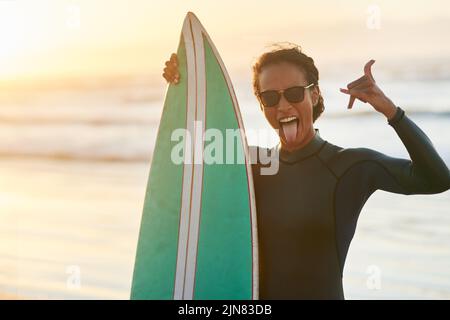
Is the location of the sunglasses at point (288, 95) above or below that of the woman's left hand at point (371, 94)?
above

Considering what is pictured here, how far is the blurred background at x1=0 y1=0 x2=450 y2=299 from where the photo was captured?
6.94 m

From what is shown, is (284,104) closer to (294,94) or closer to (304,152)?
(294,94)

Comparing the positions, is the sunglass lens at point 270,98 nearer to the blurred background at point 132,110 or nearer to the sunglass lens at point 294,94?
the sunglass lens at point 294,94

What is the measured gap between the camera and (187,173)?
362 centimetres

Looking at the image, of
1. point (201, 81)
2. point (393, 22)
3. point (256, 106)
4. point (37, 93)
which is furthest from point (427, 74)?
point (201, 81)

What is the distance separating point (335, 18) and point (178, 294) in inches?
417

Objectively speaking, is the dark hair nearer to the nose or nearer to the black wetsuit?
the nose

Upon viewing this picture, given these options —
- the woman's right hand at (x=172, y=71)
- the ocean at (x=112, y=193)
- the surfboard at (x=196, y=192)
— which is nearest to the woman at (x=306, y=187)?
the surfboard at (x=196, y=192)

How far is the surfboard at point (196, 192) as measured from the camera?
346cm

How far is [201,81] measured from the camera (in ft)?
12.0

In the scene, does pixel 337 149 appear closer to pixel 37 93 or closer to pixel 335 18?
pixel 335 18

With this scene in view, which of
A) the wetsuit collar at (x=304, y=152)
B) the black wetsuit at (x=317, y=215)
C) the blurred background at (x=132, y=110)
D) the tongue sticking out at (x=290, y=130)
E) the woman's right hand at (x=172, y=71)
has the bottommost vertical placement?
the black wetsuit at (x=317, y=215)

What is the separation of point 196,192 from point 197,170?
0.11m
